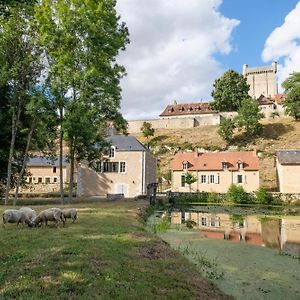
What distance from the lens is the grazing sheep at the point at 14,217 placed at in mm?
14180

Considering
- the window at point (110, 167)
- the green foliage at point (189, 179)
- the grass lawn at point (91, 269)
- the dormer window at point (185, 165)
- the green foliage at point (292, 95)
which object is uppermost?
the green foliage at point (292, 95)

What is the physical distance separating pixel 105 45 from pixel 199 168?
2765 cm

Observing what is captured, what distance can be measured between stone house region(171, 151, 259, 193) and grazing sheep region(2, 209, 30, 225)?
36340 millimetres

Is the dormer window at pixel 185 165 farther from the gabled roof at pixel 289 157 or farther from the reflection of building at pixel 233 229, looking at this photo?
the reflection of building at pixel 233 229

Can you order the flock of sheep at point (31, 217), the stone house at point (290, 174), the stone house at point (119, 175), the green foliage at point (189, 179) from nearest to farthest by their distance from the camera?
the flock of sheep at point (31, 217) → the stone house at point (119, 175) → the stone house at point (290, 174) → the green foliage at point (189, 179)

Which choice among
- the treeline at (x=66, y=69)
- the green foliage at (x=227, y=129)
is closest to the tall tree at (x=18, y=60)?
the treeline at (x=66, y=69)

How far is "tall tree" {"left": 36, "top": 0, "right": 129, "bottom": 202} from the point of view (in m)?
25.5

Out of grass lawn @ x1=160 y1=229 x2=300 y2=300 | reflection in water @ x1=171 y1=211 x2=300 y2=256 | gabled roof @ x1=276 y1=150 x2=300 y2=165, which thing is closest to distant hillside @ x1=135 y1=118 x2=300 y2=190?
gabled roof @ x1=276 y1=150 x2=300 y2=165

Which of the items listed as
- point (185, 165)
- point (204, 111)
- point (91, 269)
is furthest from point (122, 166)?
point (204, 111)

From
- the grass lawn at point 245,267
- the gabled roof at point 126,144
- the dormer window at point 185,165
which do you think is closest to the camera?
the grass lawn at point 245,267

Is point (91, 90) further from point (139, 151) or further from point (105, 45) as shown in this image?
point (139, 151)

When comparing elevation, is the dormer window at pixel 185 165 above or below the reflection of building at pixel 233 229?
above

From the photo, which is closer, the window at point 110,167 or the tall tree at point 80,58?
the tall tree at point 80,58

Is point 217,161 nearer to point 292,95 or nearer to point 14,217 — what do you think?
point 292,95
